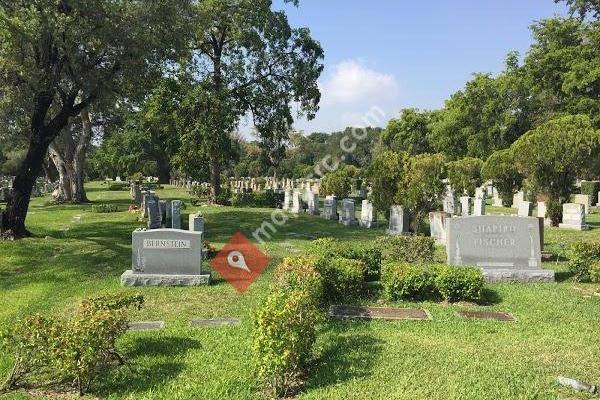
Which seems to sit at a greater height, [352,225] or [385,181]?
[385,181]

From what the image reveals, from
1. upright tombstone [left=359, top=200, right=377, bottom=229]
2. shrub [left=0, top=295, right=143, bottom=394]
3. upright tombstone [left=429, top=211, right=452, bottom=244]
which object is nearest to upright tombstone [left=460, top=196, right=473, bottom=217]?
upright tombstone [left=359, top=200, right=377, bottom=229]

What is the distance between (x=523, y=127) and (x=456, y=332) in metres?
42.3

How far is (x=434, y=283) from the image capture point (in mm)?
9148

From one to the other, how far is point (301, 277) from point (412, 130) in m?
58.8

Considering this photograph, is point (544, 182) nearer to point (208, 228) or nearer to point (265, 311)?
point (208, 228)

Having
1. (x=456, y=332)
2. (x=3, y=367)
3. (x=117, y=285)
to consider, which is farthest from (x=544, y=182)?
(x=3, y=367)

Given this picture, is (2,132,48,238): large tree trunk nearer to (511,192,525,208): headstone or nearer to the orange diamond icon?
the orange diamond icon

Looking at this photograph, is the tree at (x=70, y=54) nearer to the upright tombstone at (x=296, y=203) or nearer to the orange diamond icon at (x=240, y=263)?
the orange diamond icon at (x=240, y=263)

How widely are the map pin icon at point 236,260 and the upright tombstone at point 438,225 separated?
19.2ft

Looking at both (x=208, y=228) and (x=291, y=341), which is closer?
(x=291, y=341)

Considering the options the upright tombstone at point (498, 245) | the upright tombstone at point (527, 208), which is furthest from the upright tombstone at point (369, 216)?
the upright tombstone at point (498, 245)

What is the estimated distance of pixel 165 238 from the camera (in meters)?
10.6

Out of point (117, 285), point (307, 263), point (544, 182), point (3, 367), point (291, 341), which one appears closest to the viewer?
point (291, 341)

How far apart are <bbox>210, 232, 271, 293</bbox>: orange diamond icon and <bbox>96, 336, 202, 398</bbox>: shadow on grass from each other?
3.04 metres
